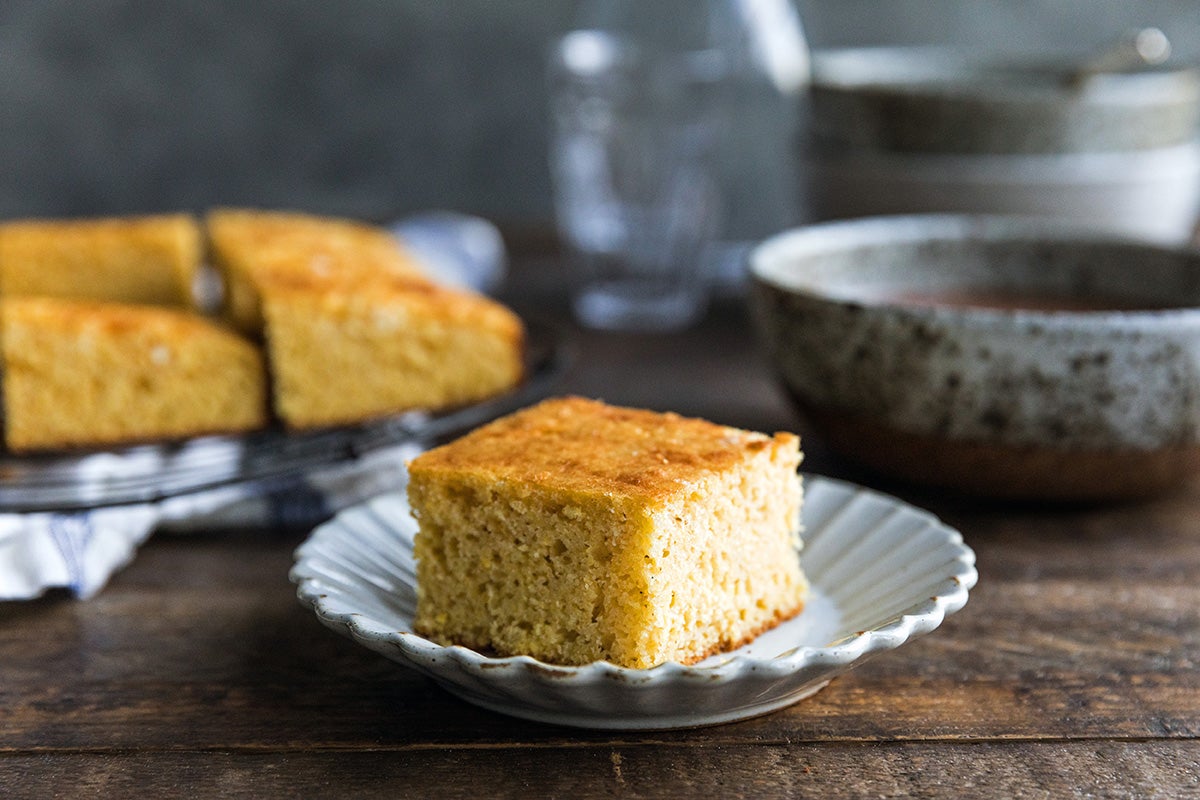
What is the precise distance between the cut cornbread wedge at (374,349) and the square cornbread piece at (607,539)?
0.74 m

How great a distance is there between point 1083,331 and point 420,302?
100 centimetres

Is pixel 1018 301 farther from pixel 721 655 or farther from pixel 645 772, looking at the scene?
pixel 645 772

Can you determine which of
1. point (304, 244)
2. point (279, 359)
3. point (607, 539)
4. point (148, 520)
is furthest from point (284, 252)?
point (607, 539)

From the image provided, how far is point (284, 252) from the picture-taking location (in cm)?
215

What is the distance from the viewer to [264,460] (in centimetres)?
168

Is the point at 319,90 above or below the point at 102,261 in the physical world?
above

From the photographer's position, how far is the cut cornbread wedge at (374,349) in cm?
194

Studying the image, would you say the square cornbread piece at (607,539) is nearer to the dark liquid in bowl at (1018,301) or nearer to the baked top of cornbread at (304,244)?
the dark liquid in bowl at (1018,301)

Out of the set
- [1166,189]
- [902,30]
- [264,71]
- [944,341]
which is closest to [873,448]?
[944,341]

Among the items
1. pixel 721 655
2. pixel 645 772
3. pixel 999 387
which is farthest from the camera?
pixel 999 387

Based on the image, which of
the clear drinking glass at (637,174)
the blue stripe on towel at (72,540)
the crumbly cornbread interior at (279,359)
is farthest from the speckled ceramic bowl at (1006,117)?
the blue stripe on towel at (72,540)

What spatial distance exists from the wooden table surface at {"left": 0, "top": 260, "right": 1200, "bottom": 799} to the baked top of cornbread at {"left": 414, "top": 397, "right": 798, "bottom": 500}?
206 millimetres

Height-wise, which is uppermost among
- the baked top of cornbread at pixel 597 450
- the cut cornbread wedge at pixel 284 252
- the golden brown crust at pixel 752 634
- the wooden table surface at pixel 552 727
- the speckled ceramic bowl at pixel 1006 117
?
the speckled ceramic bowl at pixel 1006 117

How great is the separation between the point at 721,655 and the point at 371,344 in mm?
1003
